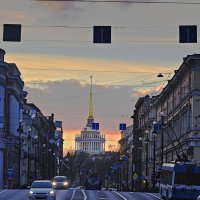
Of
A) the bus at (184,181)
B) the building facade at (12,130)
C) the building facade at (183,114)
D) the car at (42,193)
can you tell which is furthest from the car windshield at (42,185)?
the building facade at (12,130)

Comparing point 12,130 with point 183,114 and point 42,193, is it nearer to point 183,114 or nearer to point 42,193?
point 183,114

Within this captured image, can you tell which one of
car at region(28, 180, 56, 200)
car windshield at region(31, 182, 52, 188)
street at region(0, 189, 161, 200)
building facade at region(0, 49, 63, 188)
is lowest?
street at region(0, 189, 161, 200)

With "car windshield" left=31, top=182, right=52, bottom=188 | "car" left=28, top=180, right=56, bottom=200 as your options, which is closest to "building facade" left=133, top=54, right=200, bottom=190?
"car windshield" left=31, top=182, right=52, bottom=188

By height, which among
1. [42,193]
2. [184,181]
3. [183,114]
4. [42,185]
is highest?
[183,114]

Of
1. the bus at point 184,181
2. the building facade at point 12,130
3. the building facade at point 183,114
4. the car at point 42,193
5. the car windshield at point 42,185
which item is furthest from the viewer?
the building facade at point 12,130

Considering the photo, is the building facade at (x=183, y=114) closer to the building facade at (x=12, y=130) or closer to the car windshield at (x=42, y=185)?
the building facade at (x=12, y=130)

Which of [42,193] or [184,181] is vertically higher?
[184,181]

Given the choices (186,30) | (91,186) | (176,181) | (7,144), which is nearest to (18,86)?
(7,144)

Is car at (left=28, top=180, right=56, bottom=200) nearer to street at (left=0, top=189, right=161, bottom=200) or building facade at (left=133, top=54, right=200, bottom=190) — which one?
street at (left=0, top=189, right=161, bottom=200)

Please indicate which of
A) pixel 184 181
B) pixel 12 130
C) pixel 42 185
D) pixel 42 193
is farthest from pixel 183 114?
pixel 42 193

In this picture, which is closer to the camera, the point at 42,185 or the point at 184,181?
the point at 42,185

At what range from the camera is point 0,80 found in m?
107

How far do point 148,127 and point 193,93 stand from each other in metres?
55.8

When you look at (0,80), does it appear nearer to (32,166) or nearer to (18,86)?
(18,86)
